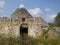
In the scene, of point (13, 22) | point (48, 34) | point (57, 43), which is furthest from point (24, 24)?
point (57, 43)

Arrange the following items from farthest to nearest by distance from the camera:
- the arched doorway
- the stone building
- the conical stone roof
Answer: the conical stone roof < the arched doorway < the stone building

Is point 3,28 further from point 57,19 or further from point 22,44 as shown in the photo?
point 57,19

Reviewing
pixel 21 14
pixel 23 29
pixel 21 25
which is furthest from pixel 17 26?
pixel 21 14

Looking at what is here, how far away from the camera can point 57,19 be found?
56.8 metres

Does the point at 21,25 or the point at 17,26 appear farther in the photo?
the point at 21,25

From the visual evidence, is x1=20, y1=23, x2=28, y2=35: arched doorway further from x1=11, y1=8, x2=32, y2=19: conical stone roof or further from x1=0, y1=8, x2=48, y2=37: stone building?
x1=11, y1=8, x2=32, y2=19: conical stone roof

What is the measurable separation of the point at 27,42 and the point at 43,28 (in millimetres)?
12798

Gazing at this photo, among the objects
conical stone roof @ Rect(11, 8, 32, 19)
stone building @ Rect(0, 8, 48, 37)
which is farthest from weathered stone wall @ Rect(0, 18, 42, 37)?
conical stone roof @ Rect(11, 8, 32, 19)

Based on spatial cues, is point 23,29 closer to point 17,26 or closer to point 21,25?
point 21,25

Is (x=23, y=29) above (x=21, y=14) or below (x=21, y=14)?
below

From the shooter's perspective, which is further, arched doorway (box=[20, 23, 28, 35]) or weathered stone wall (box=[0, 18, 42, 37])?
arched doorway (box=[20, 23, 28, 35])

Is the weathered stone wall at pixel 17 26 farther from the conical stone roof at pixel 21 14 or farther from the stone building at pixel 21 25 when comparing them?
the conical stone roof at pixel 21 14

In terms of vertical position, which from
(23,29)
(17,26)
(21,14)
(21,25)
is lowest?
(23,29)

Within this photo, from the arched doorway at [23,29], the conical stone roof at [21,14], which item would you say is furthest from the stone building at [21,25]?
Result: the conical stone roof at [21,14]
